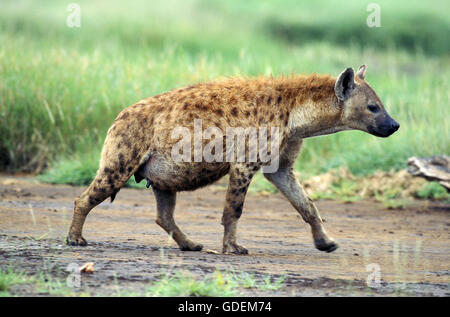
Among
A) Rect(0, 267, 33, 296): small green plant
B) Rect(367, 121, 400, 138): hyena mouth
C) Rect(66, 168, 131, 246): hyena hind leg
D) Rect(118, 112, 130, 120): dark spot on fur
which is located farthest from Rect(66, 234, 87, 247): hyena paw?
Rect(367, 121, 400, 138): hyena mouth

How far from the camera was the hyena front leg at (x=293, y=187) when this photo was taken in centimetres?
538

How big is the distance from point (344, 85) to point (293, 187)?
2.54ft

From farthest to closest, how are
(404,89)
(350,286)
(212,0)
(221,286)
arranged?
1. (212,0)
2. (404,89)
3. (350,286)
4. (221,286)

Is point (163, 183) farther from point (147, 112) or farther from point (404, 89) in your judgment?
point (404, 89)

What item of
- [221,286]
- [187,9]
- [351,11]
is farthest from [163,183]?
[351,11]

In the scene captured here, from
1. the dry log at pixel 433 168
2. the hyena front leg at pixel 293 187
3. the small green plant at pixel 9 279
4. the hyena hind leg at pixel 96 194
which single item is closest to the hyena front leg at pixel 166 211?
the hyena hind leg at pixel 96 194

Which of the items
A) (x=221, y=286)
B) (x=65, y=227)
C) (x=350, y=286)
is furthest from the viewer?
(x=65, y=227)

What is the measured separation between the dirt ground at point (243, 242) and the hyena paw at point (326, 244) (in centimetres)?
9

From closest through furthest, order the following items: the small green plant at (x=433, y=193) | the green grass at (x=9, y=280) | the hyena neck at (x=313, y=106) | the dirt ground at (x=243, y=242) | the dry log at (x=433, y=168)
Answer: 1. the green grass at (x=9, y=280)
2. the dirt ground at (x=243, y=242)
3. the hyena neck at (x=313, y=106)
4. the dry log at (x=433, y=168)
5. the small green plant at (x=433, y=193)

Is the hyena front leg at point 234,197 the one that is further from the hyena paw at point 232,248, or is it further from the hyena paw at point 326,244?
the hyena paw at point 326,244

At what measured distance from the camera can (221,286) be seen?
4070mm

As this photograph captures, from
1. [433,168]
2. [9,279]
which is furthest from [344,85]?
[9,279]

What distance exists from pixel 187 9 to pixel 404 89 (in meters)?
7.32

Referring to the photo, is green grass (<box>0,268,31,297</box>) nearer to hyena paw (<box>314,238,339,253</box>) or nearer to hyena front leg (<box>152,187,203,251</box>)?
hyena front leg (<box>152,187,203,251</box>)
